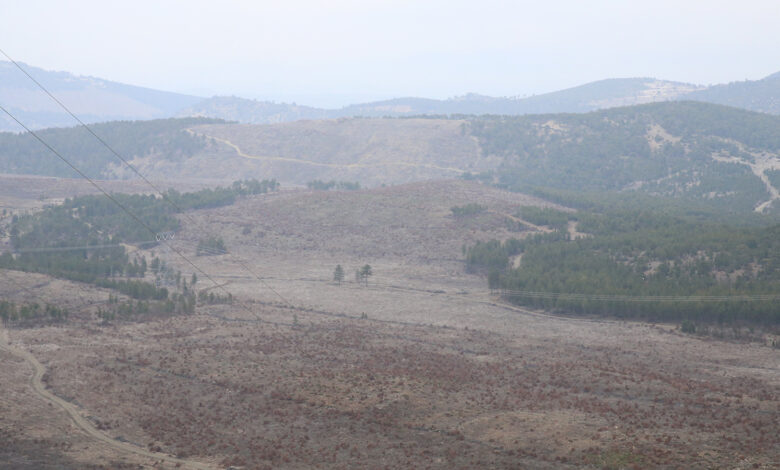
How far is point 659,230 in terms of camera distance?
6638 centimetres

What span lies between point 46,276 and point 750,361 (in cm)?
4860

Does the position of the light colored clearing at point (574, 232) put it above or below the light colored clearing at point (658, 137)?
below

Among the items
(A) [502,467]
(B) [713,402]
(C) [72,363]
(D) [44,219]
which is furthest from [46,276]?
(B) [713,402]

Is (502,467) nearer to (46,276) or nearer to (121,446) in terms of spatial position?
(121,446)

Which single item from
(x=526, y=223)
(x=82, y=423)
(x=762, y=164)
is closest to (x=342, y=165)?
(x=526, y=223)

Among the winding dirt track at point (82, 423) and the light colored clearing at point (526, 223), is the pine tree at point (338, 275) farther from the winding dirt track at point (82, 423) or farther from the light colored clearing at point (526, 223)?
the winding dirt track at point (82, 423)

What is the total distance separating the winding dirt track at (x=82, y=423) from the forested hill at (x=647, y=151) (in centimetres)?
8547

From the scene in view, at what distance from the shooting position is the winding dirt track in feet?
74.2

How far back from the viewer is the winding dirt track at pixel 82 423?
2261 cm

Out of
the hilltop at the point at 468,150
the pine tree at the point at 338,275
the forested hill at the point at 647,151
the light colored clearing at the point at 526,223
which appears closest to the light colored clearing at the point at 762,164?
the forested hill at the point at 647,151

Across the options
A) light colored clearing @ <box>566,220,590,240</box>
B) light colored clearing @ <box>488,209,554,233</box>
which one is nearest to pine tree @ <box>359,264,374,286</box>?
light colored clearing @ <box>566,220,590,240</box>

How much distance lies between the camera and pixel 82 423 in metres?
25.6

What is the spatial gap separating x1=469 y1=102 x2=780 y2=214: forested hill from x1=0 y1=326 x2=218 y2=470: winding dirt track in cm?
8547

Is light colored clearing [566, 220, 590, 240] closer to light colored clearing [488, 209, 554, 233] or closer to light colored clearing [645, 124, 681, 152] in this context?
light colored clearing [488, 209, 554, 233]
